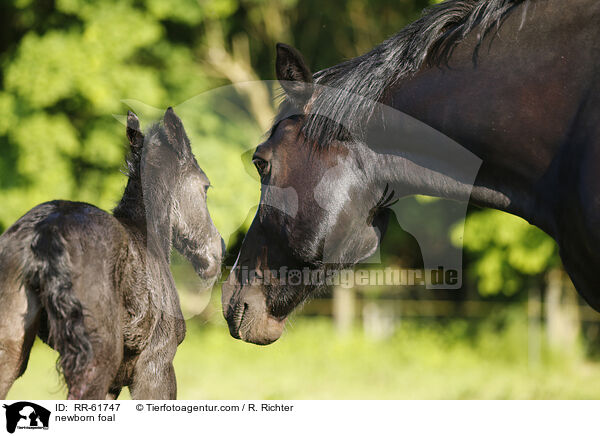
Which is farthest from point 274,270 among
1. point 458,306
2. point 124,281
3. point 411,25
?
point 458,306

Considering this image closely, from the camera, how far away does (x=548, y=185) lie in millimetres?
2508

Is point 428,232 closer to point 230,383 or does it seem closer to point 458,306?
point 458,306

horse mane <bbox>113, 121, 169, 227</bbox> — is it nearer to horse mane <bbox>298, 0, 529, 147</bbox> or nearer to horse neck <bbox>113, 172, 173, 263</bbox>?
horse neck <bbox>113, 172, 173, 263</bbox>

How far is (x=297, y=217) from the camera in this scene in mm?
3010

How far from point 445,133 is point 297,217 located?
80cm

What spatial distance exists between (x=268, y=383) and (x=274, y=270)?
6.11 m

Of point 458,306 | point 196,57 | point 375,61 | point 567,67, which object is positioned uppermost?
point 196,57

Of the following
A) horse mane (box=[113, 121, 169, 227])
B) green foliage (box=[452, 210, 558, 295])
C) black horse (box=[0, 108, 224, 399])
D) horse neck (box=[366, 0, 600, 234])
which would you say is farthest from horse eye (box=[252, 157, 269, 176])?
green foliage (box=[452, 210, 558, 295])

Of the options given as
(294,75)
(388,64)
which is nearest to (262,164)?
(294,75)

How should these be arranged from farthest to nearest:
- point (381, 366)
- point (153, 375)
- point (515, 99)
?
point (381, 366), point (153, 375), point (515, 99)

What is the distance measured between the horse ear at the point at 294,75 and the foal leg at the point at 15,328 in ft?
5.55

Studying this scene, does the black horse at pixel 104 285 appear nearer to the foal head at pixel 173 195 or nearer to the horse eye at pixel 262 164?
the foal head at pixel 173 195

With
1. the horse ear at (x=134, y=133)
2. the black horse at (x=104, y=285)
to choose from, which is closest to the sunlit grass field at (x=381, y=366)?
the black horse at (x=104, y=285)

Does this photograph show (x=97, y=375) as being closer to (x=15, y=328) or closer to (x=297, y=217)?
(x=15, y=328)
